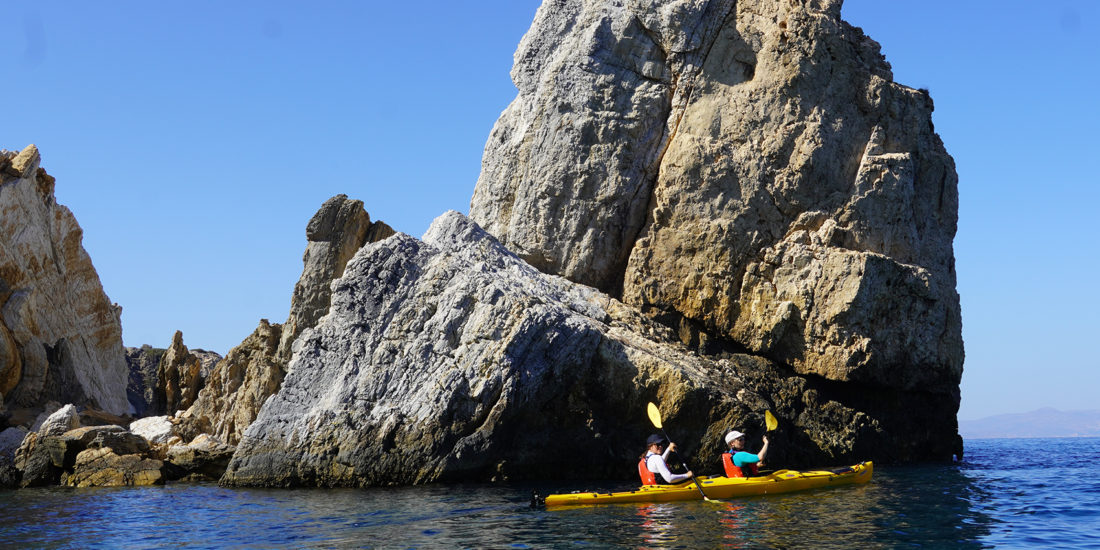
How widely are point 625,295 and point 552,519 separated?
45.3 feet

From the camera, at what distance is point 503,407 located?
22.6 meters

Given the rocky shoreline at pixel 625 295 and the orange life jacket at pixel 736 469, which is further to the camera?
the rocky shoreline at pixel 625 295

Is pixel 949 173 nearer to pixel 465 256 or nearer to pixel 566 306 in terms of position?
pixel 566 306

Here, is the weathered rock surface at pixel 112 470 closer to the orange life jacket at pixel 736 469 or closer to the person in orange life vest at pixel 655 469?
the person in orange life vest at pixel 655 469

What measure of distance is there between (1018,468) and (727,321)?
9242 millimetres

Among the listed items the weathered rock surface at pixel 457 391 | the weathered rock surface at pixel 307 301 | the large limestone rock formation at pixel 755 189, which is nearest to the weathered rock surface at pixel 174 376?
the weathered rock surface at pixel 307 301

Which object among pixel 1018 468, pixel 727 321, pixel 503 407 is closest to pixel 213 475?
pixel 503 407

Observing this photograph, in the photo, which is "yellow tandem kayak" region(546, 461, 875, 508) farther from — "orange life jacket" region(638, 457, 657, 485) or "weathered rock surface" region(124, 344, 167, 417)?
"weathered rock surface" region(124, 344, 167, 417)

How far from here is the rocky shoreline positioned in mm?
23234

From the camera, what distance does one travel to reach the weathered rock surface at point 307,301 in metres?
28.5

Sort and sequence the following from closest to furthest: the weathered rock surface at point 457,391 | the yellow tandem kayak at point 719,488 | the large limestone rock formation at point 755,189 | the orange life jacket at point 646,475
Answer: the yellow tandem kayak at point 719,488 < the orange life jacket at point 646,475 < the weathered rock surface at point 457,391 < the large limestone rock formation at point 755,189

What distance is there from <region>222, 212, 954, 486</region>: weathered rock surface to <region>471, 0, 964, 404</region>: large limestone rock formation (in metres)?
3.50

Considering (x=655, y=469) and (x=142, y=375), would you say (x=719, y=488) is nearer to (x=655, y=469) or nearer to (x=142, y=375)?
(x=655, y=469)

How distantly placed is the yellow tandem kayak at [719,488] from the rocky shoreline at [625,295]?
13.6ft
